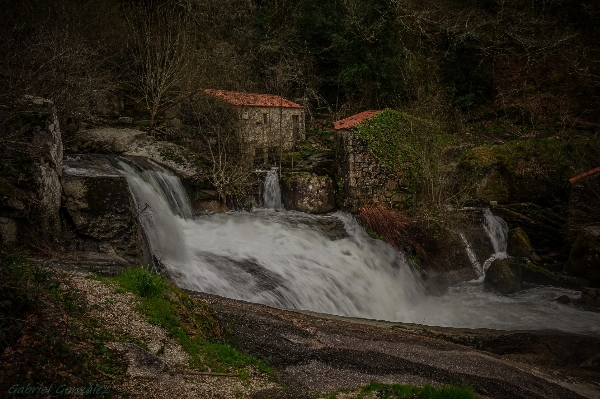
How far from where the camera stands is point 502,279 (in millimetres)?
15047

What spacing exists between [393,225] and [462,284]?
123 inches

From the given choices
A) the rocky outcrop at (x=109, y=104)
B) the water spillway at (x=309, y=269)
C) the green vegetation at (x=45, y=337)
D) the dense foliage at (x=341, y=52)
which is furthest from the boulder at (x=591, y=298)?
the rocky outcrop at (x=109, y=104)

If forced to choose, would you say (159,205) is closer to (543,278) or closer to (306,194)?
(306,194)

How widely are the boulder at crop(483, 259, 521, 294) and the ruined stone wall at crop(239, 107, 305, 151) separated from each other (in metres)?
9.34

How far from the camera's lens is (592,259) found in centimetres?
1519

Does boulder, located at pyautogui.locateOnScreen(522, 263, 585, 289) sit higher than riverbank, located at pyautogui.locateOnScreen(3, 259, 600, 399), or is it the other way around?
riverbank, located at pyautogui.locateOnScreen(3, 259, 600, 399)

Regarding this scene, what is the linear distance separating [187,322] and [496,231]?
48.8 feet

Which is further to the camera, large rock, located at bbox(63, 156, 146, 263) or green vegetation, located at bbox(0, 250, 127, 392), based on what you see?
large rock, located at bbox(63, 156, 146, 263)

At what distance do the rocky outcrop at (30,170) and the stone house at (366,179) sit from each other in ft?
33.9

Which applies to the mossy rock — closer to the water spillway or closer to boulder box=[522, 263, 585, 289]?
boulder box=[522, 263, 585, 289]

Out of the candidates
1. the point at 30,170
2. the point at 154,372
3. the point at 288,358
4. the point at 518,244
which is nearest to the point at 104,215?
the point at 30,170

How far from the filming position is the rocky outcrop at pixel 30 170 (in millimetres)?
8656

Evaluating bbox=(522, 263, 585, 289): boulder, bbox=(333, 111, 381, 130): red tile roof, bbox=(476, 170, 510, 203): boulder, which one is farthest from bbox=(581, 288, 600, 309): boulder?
bbox=(333, 111, 381, 130): red tile roof
